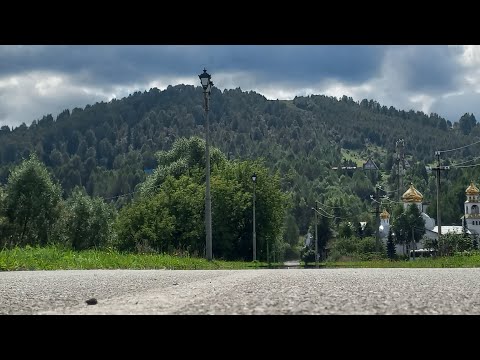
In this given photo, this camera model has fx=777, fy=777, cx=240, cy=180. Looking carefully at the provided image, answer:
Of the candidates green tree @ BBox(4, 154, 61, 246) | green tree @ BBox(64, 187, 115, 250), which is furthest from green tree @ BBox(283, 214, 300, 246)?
green tree @ BBox(4, 154, 61, 246)

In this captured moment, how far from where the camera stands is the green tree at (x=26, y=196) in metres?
74.2

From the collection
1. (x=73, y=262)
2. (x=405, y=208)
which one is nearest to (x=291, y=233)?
(x=405, y=208)

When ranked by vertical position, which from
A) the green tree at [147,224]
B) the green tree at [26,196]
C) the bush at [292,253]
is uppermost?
the green tree at [26,196]

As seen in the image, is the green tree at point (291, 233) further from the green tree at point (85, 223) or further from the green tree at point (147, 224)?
the green tree at point (147, 224)

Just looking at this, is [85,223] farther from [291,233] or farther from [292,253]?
[291,233]

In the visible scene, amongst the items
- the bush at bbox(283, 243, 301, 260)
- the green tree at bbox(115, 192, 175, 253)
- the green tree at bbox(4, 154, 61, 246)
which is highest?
the green tree at bbox(4, 154, 61, 246)

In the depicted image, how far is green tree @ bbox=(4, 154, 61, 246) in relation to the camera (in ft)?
244

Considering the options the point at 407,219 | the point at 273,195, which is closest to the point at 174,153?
the point at 273,195

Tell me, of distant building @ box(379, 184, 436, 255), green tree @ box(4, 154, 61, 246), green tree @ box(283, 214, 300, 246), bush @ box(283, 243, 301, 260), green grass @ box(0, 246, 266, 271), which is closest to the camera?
green grass @ box(0, 246, 266, 271)

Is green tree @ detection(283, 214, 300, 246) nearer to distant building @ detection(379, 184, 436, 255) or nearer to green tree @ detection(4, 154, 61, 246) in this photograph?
distant building @ detection(379, 184, 436, 255)

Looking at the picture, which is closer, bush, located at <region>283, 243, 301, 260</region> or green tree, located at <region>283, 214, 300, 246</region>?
bush, located at <region>283, 243, 301, 260</region>

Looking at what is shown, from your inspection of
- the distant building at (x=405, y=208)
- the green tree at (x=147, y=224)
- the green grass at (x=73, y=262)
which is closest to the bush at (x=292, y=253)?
the distant building at (x=405, y=208)

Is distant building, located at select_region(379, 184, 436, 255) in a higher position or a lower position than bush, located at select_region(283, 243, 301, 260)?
higher
